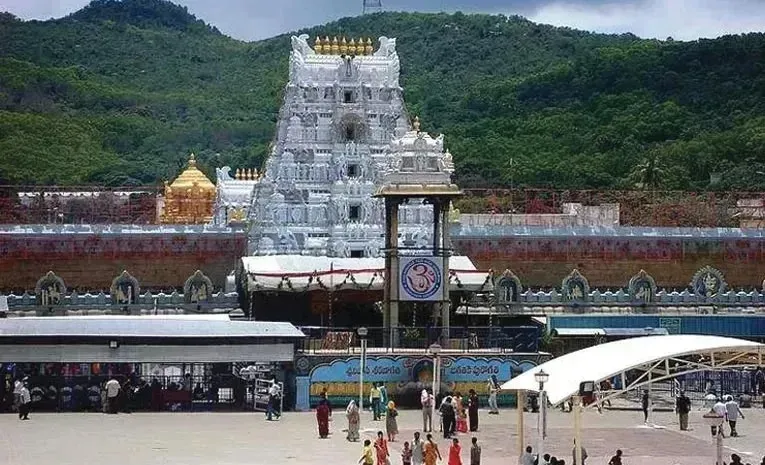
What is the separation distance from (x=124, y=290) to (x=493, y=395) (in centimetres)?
1751

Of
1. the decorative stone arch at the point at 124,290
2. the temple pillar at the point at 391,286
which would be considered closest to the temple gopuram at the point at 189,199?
the decorative stone arch at the point at 124,290

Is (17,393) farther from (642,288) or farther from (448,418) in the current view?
(642,288)

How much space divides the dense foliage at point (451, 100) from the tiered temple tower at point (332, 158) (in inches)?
1313

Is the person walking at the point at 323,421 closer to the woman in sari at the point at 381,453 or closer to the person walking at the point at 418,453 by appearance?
the woman in sari at the point at 381,453

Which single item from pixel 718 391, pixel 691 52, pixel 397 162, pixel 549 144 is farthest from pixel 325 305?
pixel 691 52

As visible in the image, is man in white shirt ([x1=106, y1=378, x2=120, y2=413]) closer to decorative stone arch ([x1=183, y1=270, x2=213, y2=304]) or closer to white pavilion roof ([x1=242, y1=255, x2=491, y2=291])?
white pavilion roof ([x1=242, y1=255, x2=491, y2=291])

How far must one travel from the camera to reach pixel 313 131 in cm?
5794

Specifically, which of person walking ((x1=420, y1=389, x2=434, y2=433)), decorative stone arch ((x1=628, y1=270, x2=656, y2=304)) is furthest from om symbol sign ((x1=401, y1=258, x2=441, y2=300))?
decorative stone arch ((x1=628, y1=270, x2=656, y2=304))

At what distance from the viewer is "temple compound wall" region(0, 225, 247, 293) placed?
67.2 meters

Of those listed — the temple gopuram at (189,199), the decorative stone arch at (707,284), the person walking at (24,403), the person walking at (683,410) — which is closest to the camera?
the person walking at (683,410)

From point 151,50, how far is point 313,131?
370ft

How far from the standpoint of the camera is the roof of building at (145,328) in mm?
33312

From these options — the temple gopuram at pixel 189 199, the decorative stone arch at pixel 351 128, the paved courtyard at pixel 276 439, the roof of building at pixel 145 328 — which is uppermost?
the decorative stone arch at pixel 351 128

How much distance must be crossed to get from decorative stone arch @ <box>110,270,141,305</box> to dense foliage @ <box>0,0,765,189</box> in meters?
45.7
